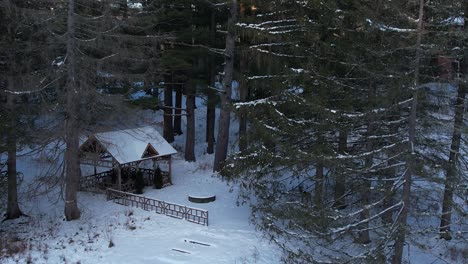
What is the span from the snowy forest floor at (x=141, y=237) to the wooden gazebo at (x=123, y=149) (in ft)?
5.13

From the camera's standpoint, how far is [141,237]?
→ 1586cm

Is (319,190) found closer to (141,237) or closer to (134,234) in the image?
(141,237)

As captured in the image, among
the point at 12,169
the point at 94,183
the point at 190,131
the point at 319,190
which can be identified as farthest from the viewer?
the point at 190,131

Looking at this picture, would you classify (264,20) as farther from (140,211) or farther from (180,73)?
(140,211)

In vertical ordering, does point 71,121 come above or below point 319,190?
above

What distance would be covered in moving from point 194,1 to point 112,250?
13.0m

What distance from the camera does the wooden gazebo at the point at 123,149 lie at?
801 inches

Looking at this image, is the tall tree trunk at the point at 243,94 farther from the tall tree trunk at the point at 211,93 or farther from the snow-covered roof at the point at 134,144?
the snow-covered roof at the point at 134,144

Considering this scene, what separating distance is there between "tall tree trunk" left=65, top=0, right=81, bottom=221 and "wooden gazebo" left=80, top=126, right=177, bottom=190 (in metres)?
1.92

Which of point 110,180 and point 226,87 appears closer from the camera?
point 226,87

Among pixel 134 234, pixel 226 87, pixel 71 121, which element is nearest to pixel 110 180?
pixel 71 121

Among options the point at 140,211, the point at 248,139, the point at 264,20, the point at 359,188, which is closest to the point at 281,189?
the point at 248,139

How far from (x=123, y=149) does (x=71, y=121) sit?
475 centimetres

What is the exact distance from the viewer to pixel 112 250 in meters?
14.7
